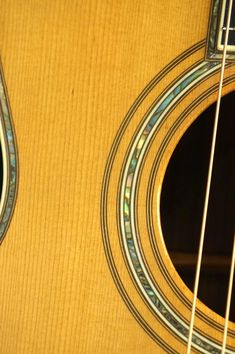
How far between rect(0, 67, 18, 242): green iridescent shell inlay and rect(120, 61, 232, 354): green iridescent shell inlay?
0.16m

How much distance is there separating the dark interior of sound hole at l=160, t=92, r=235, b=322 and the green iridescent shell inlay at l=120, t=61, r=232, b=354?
6 cm

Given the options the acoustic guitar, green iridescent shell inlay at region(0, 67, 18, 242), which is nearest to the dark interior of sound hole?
the acoustic guitar

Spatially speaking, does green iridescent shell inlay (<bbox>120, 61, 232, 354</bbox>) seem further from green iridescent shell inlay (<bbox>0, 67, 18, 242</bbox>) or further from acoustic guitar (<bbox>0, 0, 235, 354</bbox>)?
green iridescent shell inlay (<bbox>0, 67, 18, 242</bbox>)

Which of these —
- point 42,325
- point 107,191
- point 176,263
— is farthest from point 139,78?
point 42,325

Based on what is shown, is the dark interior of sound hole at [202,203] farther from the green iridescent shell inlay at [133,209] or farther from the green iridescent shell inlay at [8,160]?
the green iridescent shell inlay at [8,160]

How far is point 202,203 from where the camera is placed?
2.74ft

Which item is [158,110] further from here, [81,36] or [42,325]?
[42,325]

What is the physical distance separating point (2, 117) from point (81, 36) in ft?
0.52

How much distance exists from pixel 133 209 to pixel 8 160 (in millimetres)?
191

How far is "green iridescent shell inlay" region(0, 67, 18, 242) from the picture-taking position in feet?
2.57

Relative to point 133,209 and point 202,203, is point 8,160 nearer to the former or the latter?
point 133,209

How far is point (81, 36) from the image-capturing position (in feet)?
2.50

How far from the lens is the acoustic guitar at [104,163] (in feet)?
2.48

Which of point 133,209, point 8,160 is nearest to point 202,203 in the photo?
point 133,209
